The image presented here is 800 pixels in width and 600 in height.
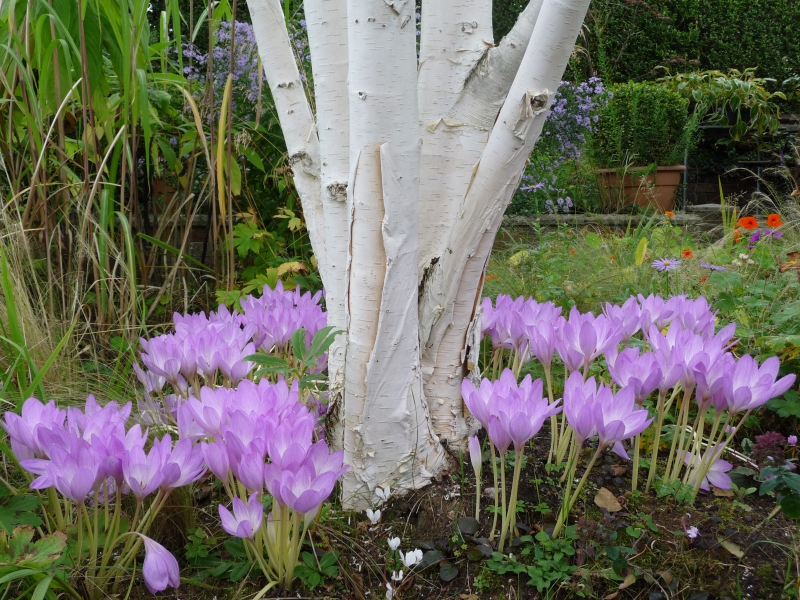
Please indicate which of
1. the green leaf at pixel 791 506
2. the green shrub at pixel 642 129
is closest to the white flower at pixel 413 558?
the green leaf at pixel 791 506

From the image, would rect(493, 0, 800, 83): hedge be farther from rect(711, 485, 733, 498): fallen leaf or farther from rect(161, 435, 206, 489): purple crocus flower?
rect(161, 435, 206, 489): purple crocus flower

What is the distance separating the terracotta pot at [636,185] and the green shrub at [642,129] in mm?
150

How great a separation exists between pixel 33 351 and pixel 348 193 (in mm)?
1092

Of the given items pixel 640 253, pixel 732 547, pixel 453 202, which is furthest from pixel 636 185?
pixel 732 547

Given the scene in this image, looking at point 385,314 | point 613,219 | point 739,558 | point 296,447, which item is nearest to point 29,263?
point 385,314

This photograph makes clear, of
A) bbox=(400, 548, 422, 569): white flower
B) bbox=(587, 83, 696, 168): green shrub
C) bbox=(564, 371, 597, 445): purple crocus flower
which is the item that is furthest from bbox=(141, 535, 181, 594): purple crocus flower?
bbox=(587, 83, 696, 168): green shrub

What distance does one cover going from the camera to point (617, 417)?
132cm

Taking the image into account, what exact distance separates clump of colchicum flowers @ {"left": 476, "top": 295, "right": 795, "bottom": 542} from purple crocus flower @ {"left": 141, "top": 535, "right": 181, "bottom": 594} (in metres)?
0.60

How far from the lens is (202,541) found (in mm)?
1446

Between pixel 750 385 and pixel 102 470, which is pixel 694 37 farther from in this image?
pixel 102 470

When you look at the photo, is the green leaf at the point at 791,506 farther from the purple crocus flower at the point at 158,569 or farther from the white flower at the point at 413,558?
the purple crocus flower at the point at 158,569

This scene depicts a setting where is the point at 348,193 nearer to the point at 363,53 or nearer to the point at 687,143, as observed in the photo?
the point at 363,53

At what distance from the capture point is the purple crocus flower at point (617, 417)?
128 centimetres

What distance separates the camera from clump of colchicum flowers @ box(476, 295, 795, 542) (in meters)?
1.31
